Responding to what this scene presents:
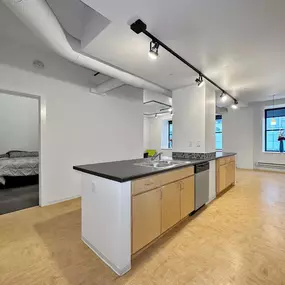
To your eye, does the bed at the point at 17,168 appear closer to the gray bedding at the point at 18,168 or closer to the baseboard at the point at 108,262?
the gray bedding at the point at 18,168

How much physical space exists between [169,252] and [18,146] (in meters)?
6.52

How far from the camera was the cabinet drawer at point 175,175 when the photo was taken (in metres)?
2.22

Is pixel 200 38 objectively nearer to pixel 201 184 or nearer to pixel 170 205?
pixel 170 205

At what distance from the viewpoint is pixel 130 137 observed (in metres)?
5.18

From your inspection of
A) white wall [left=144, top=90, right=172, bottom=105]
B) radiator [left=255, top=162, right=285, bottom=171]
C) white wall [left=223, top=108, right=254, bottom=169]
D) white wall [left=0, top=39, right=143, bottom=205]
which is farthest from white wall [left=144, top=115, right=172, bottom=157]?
white wall [left=0, top=39, right=143, bottom=205]

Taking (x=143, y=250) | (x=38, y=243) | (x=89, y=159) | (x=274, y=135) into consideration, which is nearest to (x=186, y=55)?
(x=143, y=250)

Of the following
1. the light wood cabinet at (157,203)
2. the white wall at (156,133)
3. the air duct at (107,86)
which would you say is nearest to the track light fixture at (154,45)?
the air duct at (107,86)

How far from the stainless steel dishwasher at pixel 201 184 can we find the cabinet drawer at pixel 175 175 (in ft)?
0.89

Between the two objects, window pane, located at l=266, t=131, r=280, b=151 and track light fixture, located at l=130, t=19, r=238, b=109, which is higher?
track light fixture, located at l=130, t=19, r=238, b=109

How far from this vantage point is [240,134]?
736cm

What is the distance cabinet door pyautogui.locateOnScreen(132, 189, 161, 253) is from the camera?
1815 millimetres

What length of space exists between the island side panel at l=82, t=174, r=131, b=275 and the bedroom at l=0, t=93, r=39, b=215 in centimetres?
310

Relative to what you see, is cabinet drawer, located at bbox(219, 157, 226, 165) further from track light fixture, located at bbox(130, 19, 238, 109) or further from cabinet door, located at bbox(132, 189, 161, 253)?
cabinet door, located at bbox(132, 189, 161, 253)

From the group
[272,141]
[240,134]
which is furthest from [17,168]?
[272,141]
